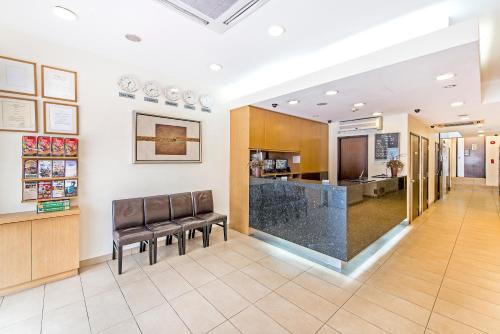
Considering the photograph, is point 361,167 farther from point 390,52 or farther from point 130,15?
point 130,15

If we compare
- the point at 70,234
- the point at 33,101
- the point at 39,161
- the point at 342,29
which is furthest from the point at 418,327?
the point at 33,101

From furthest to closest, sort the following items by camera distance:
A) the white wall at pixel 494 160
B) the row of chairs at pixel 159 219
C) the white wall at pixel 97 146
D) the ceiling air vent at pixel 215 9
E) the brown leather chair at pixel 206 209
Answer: the white wall at pixel 494 160, the brown leather chair at pixel 206 209, the row of chairs at pixel 159 219, the white wall at pixel 97 146, the ceiling air vent at pixel 215 9

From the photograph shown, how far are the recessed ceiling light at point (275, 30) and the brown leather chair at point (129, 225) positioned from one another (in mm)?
2847

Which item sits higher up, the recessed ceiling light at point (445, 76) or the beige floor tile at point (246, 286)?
the recessed ceiling light at point (445, 76)

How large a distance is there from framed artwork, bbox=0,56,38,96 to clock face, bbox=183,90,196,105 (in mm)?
1910

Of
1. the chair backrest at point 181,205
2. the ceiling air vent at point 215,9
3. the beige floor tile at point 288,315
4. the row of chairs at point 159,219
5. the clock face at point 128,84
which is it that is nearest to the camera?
the ceiling air vent at point 215,9

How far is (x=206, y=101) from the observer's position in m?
4.11

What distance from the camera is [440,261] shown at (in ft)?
10.0

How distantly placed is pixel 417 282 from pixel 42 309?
3991 millimetres

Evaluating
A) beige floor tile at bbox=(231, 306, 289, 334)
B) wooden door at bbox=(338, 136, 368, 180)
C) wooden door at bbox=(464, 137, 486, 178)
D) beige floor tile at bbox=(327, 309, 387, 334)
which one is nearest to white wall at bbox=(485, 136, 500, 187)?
wooden door at bbox=(464, 137, 486, 178)

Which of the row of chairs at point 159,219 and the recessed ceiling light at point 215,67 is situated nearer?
the row of chairs at point 159,219

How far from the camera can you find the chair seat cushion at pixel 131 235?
275cm

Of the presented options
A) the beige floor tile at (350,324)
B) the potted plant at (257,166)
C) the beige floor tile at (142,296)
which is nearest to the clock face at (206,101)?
the potted plant at (257,166)

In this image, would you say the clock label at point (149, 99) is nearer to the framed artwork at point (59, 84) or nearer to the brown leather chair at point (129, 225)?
the framed artwork at point (59, 84)
